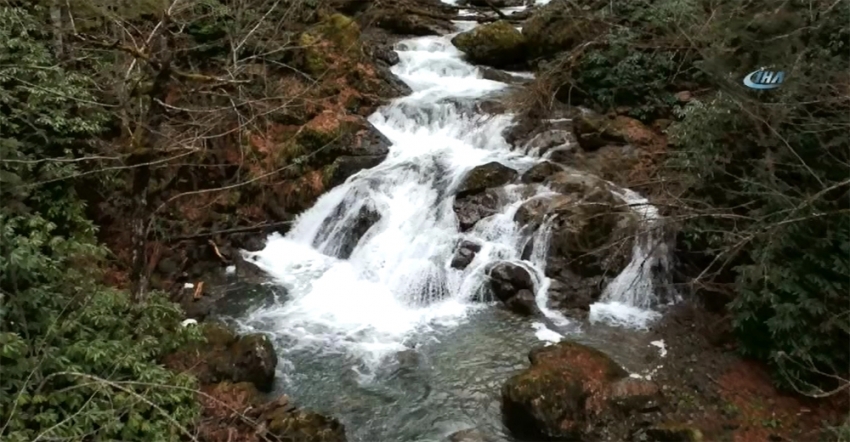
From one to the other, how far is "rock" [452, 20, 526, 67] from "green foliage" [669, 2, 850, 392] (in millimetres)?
6548

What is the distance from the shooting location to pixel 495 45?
13.0m

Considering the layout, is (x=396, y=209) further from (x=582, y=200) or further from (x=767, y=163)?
(x=767, y=163)

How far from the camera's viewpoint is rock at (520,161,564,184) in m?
9.38

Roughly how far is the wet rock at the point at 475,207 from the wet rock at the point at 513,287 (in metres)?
0.97

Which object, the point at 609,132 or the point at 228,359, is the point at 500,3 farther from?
the point at 228,359

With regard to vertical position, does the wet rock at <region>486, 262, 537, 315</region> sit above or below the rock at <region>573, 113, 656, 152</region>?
below

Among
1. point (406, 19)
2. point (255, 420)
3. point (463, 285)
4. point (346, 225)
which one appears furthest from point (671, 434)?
point (406, 19)

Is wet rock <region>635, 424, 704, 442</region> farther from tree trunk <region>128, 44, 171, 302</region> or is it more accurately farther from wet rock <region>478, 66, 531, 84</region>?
wet rock <region>478, 66, 531, 84</region>

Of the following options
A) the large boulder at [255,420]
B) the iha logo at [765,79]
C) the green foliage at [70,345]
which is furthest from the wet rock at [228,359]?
the iha logo at [765,79]

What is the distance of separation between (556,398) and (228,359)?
3195 millimetres

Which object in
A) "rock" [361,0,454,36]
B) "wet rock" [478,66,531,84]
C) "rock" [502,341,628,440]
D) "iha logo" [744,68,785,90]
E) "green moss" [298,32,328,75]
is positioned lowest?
"rock" [502,341,628,440]

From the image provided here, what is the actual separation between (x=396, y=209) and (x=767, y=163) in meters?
5.16

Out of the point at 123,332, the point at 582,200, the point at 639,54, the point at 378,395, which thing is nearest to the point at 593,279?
the point at 582,200

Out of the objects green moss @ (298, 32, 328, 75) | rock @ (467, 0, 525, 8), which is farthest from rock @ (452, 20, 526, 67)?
green moss @ (298, 32, 328, 75)
